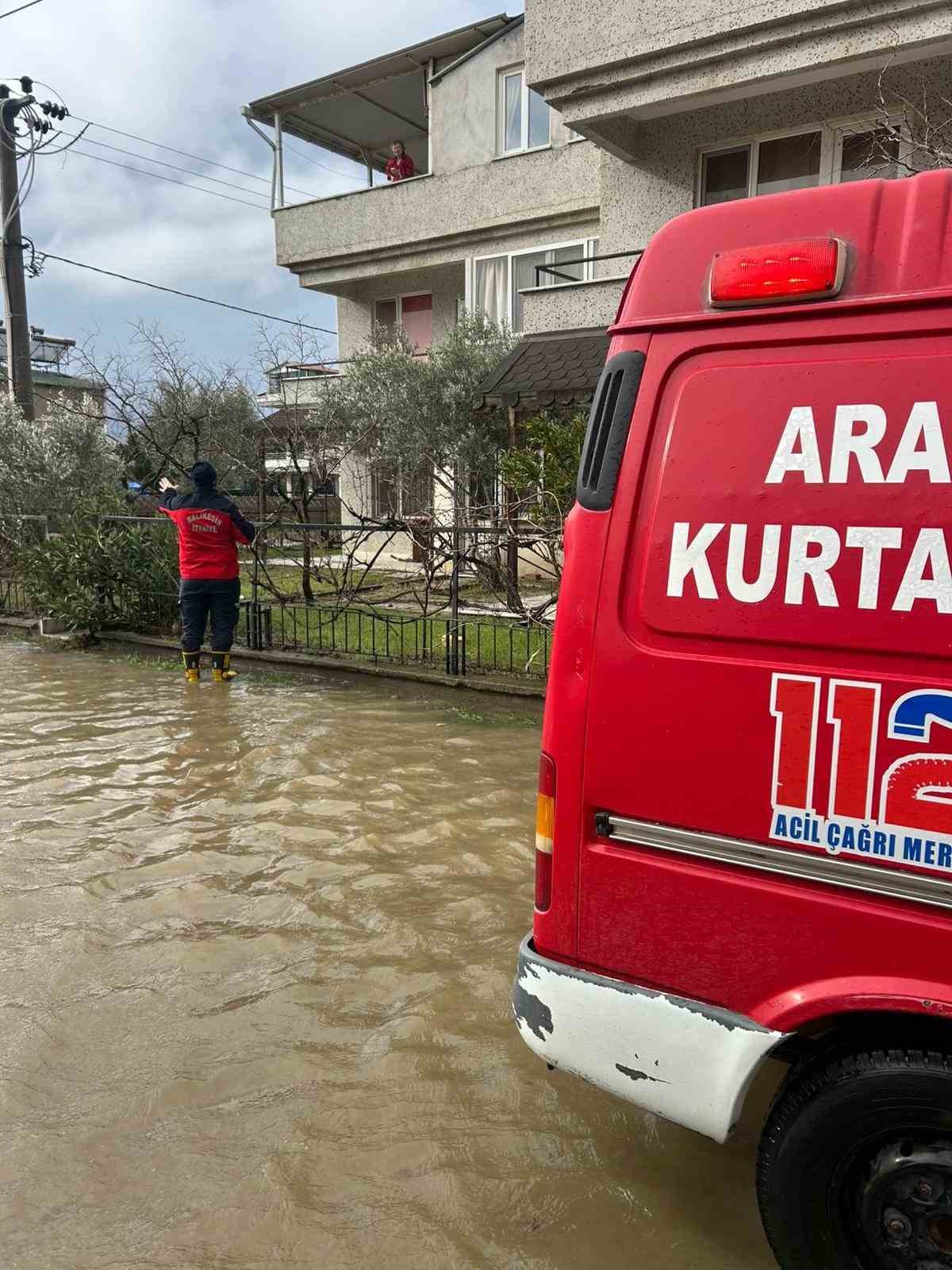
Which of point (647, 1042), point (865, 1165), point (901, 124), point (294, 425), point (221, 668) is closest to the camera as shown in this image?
point (865, 1165)

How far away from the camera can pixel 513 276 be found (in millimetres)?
16328

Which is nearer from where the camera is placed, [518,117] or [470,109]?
[518,117]

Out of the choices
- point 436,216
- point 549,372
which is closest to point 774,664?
point 549,372

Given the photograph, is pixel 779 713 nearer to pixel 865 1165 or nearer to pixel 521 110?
pixel 865 1165

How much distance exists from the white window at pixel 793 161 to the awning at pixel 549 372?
2300 millimetres

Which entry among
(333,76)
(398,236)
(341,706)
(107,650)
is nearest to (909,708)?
(341,706)

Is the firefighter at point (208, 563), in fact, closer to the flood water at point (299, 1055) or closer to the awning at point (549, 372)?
the flood water at point (299, 1055)

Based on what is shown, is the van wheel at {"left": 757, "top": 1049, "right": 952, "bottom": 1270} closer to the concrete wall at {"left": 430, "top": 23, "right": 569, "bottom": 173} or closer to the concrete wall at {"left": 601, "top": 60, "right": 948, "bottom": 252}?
the concrete wall at {"left": 601, "top": 60, "right": 948, "bottom": 252}

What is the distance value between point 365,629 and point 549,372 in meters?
4.71

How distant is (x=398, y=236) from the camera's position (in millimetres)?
17719

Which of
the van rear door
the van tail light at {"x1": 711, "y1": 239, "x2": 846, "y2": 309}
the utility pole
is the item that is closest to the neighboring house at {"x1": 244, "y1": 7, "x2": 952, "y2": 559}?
the utility pole

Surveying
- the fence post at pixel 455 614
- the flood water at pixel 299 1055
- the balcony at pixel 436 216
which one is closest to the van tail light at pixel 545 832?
the flood water at pixel 299 1055

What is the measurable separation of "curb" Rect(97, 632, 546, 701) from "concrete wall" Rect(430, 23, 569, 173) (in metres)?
11.3

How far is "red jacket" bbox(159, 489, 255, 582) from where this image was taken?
26.3 ft
